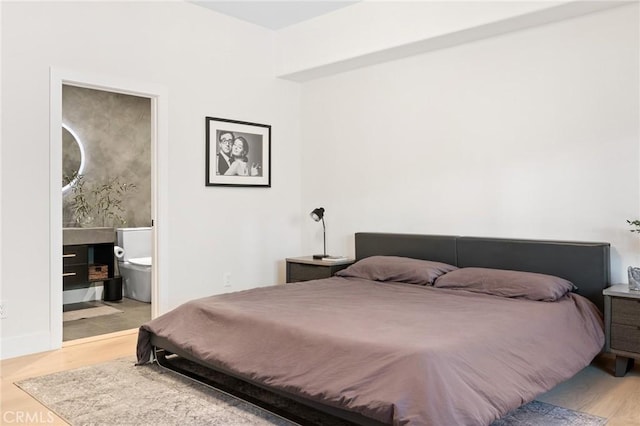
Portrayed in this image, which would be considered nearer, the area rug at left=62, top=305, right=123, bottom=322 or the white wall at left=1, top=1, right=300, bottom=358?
the white wall at left=1, top=1, right=300, bottom=358

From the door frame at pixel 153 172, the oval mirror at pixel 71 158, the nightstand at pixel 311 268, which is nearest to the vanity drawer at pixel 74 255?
the oval mirror at pixel 71 158

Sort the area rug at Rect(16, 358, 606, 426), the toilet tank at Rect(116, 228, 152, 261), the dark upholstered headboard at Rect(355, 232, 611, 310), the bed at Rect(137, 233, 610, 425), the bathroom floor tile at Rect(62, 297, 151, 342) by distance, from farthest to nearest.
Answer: the toilet tank at Rect(116, 228, 152, 261) < the bathroom floor tile at Rect(62, 297, 151, 342) < the dark upholstered headboard at Rect(355, 232, 611, 310) < the area rug at Rect(16, 358, 606, 426) < the bed at Rect(137, 233, 610, 425)

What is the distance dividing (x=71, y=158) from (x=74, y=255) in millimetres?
1192

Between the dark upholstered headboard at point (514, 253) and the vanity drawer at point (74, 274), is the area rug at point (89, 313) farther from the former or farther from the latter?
the dark upholstered headboard at point (514, 253)

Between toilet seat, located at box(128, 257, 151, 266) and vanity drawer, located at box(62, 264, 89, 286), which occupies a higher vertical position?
toilet seat, located at box(128, 257, 151, 266)

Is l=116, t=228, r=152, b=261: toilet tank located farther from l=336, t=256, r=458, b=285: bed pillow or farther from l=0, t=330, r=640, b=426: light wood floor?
l=336, t=256, r=458, b=285: bed pillow

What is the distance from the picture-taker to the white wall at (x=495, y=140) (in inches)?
141

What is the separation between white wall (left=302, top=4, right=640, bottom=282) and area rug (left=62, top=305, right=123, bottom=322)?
2281 mm

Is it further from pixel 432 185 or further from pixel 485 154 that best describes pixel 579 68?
pixel 432 185

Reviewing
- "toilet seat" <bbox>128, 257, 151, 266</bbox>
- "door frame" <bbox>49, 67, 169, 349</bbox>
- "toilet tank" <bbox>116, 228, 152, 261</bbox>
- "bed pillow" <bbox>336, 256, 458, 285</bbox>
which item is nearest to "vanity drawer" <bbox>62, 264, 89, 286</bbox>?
"toilet seat" <bbox>128, 257, 151, 266</bbox>

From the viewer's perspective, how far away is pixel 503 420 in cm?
261

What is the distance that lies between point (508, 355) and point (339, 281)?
1.89 meters

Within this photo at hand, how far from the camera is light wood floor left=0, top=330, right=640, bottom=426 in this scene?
105 inches

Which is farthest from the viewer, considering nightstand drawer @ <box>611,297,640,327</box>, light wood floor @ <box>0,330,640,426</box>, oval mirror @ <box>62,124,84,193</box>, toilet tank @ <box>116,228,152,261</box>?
toilet tank @ <box>116,228,152,261</box>
